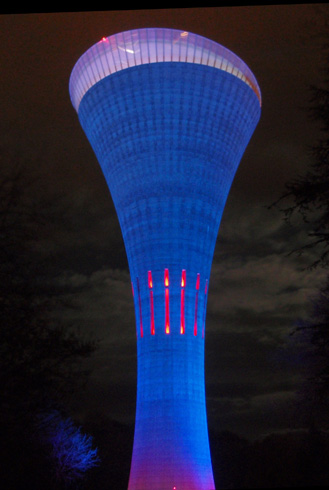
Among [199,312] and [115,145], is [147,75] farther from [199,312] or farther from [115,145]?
[199,312]

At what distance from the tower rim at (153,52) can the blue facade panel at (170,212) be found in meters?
0.39

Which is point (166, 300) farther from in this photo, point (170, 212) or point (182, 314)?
point (170, 212)

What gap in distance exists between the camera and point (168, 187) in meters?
24.2

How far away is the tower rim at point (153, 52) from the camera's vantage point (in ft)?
82.6

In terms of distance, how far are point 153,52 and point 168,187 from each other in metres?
5.71

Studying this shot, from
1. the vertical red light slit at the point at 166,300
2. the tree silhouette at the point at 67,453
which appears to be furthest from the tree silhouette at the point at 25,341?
the tree silhouette at the point at 67,453

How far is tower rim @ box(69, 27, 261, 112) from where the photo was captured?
2517 cm

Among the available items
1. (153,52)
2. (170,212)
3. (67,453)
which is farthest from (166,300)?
(67,453)

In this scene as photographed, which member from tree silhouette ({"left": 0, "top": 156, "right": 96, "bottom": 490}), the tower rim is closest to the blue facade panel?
the tower rim

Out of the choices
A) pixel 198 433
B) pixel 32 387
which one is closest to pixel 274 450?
pixel 198 433

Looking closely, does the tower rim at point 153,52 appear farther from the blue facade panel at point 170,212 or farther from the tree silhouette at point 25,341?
the tree silhouette at point 25,341

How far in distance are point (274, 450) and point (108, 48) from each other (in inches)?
1484

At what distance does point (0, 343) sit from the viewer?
13.7 m

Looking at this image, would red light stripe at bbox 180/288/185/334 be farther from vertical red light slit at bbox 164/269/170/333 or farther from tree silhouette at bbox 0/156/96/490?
tree silhouette at bbox 0/156/96/490
